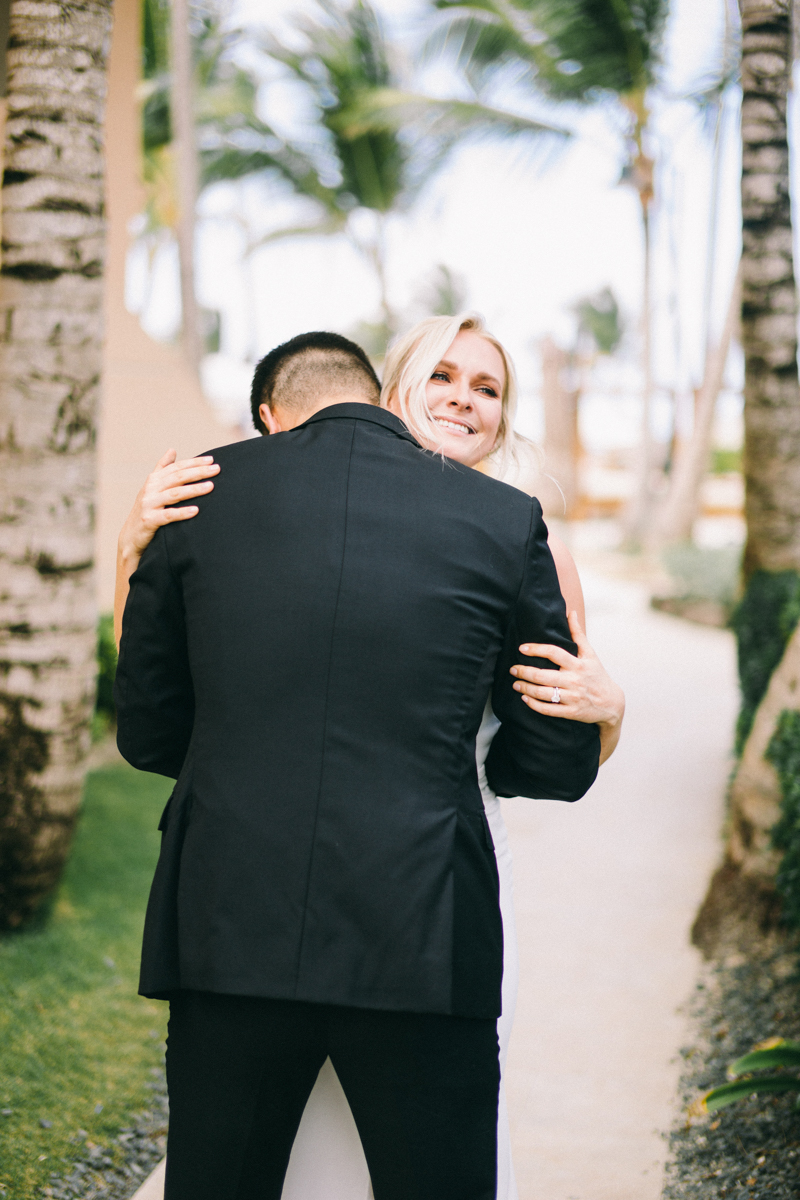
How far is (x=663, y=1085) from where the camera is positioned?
333 cm

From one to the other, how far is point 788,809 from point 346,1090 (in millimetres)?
2326

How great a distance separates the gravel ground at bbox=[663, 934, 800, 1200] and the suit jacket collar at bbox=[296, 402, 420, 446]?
223cm

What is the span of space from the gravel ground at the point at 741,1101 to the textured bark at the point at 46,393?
2315 millimetres

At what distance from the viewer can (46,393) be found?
10.7 ft

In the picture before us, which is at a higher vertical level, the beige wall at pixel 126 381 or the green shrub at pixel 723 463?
the green shrub at pixel 723 463

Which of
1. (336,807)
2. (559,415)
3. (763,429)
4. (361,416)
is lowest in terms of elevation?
(336,807)

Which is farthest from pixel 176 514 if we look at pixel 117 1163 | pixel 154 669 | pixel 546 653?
pixel 117 1163

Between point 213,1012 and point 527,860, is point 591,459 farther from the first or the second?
point 213,1012

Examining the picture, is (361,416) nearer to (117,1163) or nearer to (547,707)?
(547,707)

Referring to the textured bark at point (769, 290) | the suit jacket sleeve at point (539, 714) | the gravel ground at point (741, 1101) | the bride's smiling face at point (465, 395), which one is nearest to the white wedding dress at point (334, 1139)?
the suit jacket sleeve at point (539, 714)

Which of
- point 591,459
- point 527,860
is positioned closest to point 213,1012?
point 527,860

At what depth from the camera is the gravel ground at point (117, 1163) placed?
265 cm

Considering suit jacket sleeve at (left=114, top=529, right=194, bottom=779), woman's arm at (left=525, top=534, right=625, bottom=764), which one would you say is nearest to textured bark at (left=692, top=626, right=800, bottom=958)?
woman's arm at (left=525, top=534, right=625, bottom=764)

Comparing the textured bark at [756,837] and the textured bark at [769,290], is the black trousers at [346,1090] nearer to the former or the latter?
the textured bark at [756,837]
